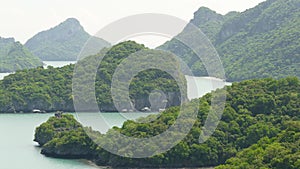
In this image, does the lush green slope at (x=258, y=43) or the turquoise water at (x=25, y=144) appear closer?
the turquoise water at (x=25, y=144)

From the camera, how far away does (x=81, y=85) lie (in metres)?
52.1

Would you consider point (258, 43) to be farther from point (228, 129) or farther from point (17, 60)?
point (228, 129)

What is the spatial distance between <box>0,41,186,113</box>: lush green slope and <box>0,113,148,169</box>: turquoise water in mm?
2266

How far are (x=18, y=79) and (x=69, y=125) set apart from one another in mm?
24183

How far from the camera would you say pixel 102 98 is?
5109cm

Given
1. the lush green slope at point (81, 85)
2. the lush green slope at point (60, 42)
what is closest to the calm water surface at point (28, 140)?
A: the lush green slope at point (81, 85)

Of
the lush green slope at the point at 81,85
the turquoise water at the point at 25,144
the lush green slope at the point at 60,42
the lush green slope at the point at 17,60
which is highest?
the lush green slope at the point at 60,42

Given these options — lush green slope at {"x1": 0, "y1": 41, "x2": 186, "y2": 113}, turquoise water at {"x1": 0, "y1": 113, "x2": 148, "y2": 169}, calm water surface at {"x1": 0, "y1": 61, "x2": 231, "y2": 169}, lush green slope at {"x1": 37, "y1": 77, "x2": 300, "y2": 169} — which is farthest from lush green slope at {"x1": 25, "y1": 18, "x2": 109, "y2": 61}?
lush green slope at {"x1": 37, "y1": 77, "x2": 300, "y2": 169}

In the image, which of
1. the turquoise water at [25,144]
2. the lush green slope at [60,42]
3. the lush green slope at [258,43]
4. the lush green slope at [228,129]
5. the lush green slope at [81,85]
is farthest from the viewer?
the lush green slope at [60,42]

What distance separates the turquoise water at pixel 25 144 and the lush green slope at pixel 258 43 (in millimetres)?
32903

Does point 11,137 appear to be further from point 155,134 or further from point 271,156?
point 271,156

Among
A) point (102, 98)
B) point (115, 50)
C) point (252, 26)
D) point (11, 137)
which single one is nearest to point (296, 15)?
point (252, 26)

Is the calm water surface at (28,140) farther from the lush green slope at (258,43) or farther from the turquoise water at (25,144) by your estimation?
the lush green slope at (258,43)

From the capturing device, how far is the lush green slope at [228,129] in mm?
27578
